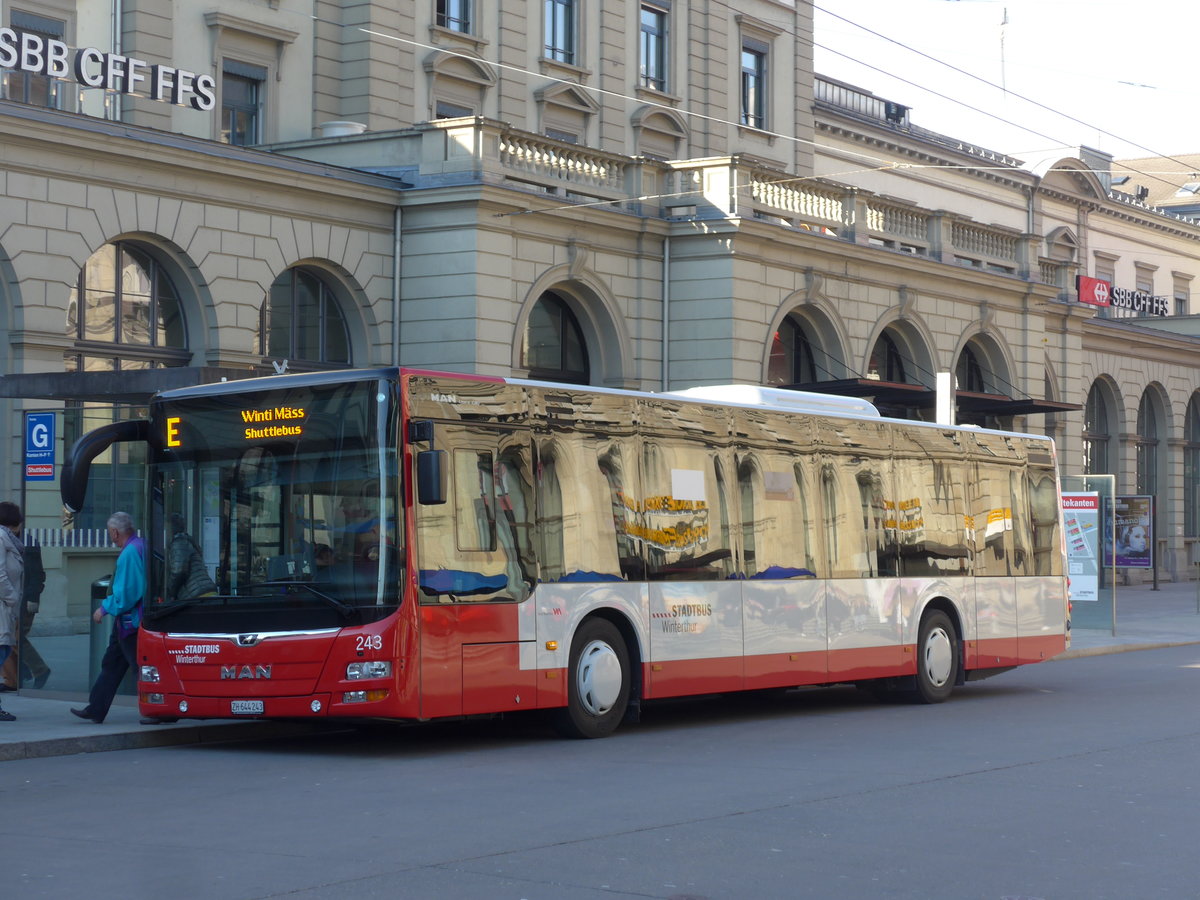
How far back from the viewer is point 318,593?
507 inches

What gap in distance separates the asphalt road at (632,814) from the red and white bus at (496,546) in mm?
573

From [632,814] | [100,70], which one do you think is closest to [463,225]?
[100,70]

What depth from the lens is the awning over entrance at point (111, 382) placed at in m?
15.3

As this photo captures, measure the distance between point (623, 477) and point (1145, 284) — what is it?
51743 millimetres

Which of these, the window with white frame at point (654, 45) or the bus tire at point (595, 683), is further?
the window with white frame at point (654, 45)

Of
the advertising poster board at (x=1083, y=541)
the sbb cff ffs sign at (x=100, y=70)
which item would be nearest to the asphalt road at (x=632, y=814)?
the advertising poster board at (x=1083, y=541)

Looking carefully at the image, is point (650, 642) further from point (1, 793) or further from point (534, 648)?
point (1, 793)

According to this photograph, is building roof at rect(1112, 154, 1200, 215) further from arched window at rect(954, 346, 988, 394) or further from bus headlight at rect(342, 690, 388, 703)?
bus headlight at rect(342, 690, 388, 703)

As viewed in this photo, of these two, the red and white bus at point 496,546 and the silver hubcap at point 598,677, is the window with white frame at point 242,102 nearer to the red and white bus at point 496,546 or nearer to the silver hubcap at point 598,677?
the red and white bus at point 496,546

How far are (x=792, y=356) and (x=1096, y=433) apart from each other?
17673 millimetres

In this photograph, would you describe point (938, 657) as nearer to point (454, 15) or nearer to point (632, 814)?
point (632, 814)

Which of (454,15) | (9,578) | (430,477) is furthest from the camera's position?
(454,15)

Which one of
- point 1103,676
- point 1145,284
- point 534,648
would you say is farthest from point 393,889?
point 1145,284

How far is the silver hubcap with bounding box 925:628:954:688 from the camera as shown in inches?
725
